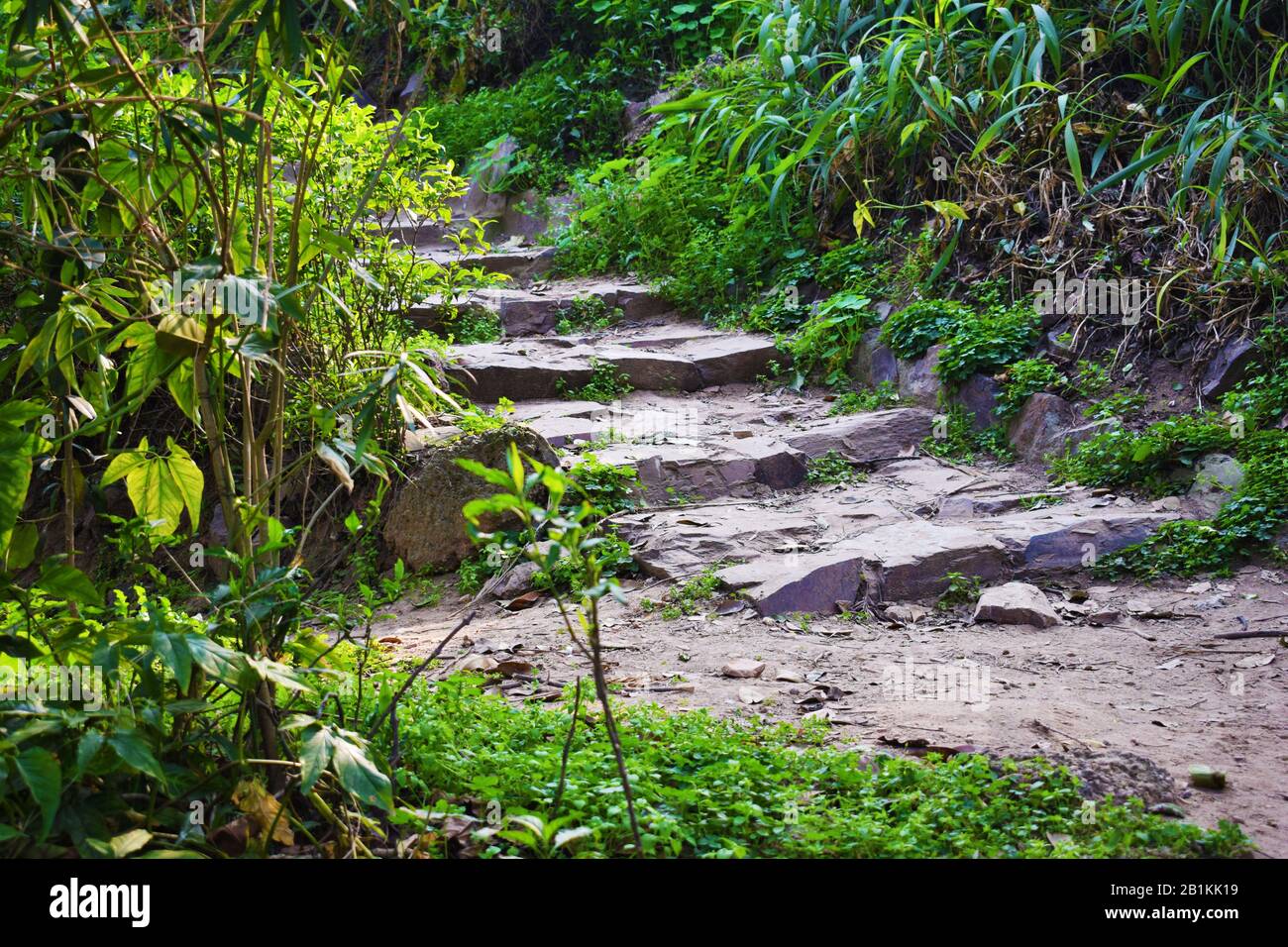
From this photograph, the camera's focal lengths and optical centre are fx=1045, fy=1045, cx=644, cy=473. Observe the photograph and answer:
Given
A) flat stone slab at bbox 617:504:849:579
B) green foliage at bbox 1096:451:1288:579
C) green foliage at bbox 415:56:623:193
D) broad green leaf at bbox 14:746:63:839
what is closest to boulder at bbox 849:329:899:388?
flat stone slab at bbox 617:504:849:579

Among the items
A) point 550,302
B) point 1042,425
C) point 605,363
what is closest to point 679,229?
point 550,302

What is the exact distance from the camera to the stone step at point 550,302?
7949 mm

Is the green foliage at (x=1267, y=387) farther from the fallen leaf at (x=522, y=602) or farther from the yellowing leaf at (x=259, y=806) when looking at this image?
the yellowing leaf at (x=259, y=806)

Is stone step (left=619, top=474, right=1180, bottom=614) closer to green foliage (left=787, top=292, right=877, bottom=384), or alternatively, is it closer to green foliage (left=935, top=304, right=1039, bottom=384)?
green foliage (left=935, top=304, right=1039, bottom=384)

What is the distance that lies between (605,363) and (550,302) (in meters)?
1.44

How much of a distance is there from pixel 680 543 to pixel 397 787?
269 cm

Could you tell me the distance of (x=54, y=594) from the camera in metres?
1.93

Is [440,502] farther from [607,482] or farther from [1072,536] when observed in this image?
[1072,536]

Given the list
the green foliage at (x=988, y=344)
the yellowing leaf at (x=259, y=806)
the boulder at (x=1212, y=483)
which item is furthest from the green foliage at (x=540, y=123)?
the yellowing leaf at (x=259, y=806)

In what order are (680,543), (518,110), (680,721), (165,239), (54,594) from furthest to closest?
(518,110) → (680,543) → (680,721) → (165,239) → (54,594)

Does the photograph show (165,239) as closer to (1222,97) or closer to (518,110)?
(1222,97)

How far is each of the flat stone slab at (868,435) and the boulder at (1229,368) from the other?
1.43 metres

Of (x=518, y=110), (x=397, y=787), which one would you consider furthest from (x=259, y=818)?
(x=518, y=110)
